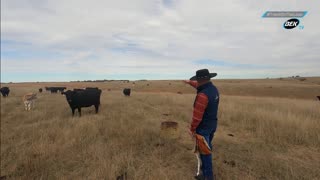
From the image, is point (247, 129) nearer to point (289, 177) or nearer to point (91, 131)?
point (289, 177)

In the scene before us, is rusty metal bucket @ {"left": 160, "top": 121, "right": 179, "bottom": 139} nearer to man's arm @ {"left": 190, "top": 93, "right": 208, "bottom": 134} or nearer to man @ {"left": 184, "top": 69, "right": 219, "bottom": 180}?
man @ {"left": 184, "top": 69, "right": 219, "bottom": 180}

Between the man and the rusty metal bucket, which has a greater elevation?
the man

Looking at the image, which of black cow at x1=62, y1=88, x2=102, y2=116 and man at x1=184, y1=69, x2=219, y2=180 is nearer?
man at x1=184, y1=69, x2=219, y2=180

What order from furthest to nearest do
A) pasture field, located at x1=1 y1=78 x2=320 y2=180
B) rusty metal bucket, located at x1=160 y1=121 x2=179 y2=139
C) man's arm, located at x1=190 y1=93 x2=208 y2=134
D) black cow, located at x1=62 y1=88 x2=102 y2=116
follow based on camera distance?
black cow, located at x1=62 y1=88 x2=102 y2=116, rusty metal bucket, located at x1=160 y1=121 x2=179 y2=139, pasture field, located at x1=1 y1=78 x2=320 y2=180, man's arm, located at x1=190 y1=93 x2=208 y2=134

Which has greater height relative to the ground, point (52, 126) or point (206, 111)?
point (206, 111)

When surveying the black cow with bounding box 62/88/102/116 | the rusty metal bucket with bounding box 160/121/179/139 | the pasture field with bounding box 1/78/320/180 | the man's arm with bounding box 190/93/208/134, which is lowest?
the pasture field with bounding box 1/78/320/180

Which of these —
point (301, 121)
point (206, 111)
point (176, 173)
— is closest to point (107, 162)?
point (176, 173)

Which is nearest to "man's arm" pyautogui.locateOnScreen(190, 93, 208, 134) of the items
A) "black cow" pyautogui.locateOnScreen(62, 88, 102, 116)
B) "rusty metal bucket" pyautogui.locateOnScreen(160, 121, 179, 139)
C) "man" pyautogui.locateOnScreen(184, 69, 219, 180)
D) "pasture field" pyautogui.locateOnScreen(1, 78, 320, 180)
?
"man" pyautogui.locateOnScreen(184, 69, 219, 180)

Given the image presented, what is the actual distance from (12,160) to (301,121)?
10281mm

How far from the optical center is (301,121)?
9.88m

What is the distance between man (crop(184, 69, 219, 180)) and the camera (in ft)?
16.7

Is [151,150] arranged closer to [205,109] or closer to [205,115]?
[205,115]

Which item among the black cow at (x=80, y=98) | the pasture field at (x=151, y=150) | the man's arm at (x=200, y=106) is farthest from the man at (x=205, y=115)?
the black cow at (x=80, y=98)

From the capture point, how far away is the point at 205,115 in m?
5.23
